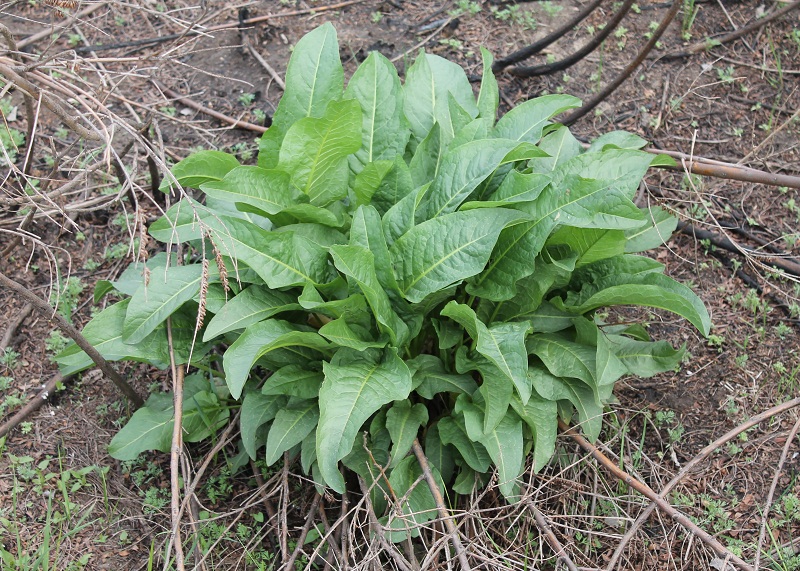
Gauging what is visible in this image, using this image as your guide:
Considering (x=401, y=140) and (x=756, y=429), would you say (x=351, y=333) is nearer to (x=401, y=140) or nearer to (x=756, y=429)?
(x=401, y=140)

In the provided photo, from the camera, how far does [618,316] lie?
135 inches

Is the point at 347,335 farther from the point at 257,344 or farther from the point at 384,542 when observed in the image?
the point at 384,542

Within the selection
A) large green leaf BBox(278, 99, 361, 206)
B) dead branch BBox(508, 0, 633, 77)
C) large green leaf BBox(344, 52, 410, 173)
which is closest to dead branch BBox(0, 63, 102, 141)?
large green leaf BBox(278, 99, 361, 206)

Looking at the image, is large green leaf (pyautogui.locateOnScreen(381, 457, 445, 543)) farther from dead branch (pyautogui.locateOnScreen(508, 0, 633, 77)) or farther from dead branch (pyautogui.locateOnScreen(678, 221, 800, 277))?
dead branch (pyautogui.locateOnScreen(508, 0, 633, 77))

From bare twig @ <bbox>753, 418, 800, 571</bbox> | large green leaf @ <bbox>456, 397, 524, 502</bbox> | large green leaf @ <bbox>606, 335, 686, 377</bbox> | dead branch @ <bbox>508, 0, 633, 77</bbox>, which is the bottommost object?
bare twig @ <bbox>753, 418, 800, 571</bbox>

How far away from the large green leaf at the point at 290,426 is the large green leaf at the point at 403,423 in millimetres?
286

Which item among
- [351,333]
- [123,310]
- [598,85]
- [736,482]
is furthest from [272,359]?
[598,85]

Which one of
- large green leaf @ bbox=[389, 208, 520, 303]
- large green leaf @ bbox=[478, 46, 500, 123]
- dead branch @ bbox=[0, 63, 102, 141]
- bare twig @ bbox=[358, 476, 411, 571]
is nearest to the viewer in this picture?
dead branch @ bbox=[0, 63, 102, 141]

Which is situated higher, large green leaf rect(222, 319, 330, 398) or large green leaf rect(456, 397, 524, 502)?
large green leaf rect(222, 319, 330, 398)

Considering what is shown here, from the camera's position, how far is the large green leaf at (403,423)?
102 inches

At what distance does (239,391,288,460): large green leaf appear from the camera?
2.71m

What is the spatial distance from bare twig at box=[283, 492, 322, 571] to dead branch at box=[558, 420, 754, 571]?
3.23 feet

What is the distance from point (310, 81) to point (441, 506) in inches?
67.3

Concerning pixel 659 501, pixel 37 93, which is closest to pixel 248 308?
pixel 37 93
